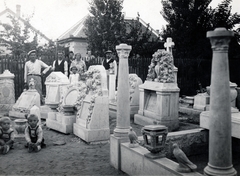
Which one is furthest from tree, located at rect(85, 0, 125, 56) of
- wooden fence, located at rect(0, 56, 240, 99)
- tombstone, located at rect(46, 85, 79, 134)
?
tombstone, located at rect(46, 85, 79, 134)

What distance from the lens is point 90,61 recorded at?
592 inches

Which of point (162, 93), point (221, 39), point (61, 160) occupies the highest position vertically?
point (221, 39)

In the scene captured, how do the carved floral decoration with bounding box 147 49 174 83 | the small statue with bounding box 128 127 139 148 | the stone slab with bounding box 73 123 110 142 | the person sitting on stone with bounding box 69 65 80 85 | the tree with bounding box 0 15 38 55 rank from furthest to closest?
the tree with bounding box 0 15 38 55 → the person sitting on stone with bounding box 69 65 80 85 → the carved floral decoration with bounding box 147 49 174 83 → the stone slab with bounding box 73 123 110 142 → the small statue with bounding box 128 127 139 148

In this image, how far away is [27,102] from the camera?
9766mm

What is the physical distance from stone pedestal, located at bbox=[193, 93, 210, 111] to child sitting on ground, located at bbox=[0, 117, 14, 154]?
6.68 m

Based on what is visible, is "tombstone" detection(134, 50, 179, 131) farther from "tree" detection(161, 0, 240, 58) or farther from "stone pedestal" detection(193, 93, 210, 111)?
"tree" detection(161, 0, 240, 58)

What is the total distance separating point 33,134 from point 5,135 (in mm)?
622

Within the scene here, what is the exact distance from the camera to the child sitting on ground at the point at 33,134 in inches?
241

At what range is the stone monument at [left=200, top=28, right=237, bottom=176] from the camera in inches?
115

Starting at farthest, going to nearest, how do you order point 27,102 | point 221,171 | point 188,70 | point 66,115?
point 188,70 → point 27,102 → point 66,115 → point 221,171

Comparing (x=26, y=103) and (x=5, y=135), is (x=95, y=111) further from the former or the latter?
(x=26, y=103)

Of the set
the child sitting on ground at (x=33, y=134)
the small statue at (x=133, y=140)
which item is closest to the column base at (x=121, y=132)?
the small statue at (x=133, y=140)

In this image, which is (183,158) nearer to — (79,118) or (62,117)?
(79,118)

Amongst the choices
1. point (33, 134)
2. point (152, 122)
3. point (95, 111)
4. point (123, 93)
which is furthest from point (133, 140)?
point (152, 122)
